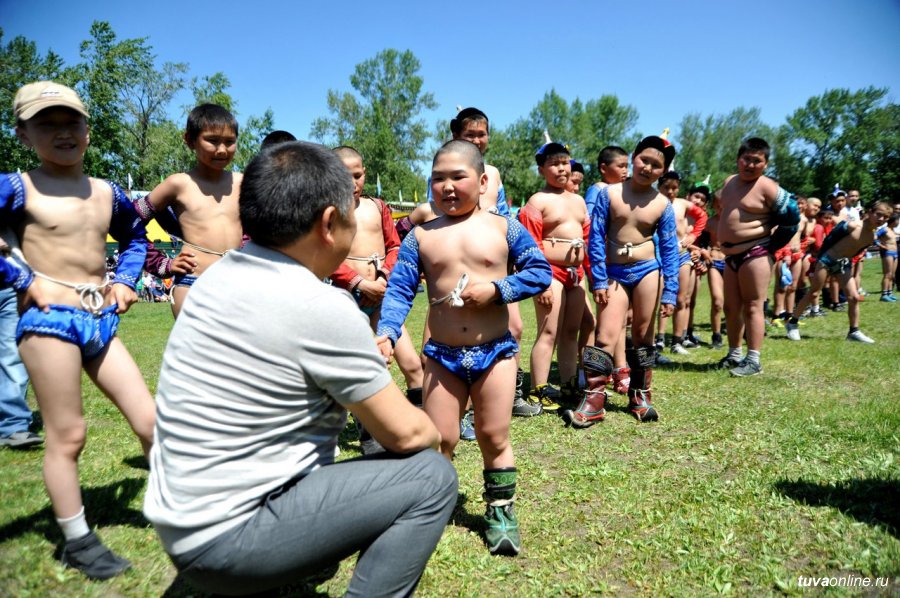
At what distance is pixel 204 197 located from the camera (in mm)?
3613

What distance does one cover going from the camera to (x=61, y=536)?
2.92 m

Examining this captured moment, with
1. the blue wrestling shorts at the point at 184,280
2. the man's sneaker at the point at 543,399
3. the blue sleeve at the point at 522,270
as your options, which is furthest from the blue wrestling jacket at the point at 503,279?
the man's sneaker at the point at 543,399

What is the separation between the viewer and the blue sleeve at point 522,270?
9.20 feet

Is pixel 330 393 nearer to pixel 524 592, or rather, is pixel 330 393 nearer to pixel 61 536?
pixel 524 592

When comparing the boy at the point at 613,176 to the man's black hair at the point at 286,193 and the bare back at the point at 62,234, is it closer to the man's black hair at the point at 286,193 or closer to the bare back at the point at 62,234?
the man's black hair at the point at 286,193

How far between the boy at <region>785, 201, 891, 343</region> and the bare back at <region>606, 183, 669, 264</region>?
5054 mm

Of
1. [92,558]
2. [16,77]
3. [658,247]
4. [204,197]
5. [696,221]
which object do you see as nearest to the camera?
[92,558]

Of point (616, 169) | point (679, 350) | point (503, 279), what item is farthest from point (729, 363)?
point (503, 279)

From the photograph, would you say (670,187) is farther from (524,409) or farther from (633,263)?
(524,409)

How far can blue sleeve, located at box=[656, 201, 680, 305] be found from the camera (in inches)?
189

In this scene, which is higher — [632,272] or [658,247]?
[658,247]

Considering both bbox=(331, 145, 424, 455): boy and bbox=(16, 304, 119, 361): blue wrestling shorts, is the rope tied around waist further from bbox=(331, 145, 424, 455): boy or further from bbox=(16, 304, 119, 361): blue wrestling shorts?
bbox=(16, 304, 119, 361): blue wrestling shorts

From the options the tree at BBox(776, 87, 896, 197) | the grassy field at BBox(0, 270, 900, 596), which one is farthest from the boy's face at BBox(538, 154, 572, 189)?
the tree at BBox(776, 87, 896, 197)

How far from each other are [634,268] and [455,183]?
8.21 feet
